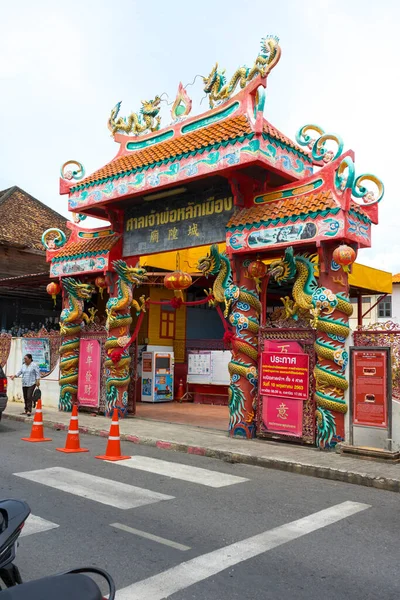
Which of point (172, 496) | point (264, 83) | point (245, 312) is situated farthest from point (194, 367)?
point (172, 496)

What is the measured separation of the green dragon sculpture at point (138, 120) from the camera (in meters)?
13.9

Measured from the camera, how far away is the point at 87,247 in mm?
15078

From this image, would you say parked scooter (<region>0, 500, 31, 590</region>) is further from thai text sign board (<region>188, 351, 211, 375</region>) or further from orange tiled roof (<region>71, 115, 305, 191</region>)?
thai text sign board (<region>188, 351, 211, 375</region>)

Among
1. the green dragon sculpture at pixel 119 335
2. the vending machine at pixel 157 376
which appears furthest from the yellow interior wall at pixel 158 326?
the green dragon sculpture at pixel 119 335

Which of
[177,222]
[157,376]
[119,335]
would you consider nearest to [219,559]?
[177,222]

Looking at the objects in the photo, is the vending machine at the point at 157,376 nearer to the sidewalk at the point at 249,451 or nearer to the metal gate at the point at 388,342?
the sidewalk at the point at 249,451

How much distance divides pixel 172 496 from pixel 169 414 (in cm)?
880

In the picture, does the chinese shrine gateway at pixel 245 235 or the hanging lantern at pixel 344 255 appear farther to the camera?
the chinese shrine gateway at pixel 245 235

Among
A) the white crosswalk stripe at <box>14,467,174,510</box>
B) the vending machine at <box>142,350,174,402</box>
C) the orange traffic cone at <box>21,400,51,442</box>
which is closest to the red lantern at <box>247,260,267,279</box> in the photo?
the orange traffic cone at <box>21,400,51,442</box>

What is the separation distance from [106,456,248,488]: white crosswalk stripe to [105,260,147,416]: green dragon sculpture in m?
4.83

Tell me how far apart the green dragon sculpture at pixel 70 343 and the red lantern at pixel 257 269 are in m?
5.73

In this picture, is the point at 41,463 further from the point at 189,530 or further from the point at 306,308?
the point at 306,308

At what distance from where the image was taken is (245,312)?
1152cm

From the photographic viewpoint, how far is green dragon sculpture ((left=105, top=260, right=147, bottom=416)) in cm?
1409
